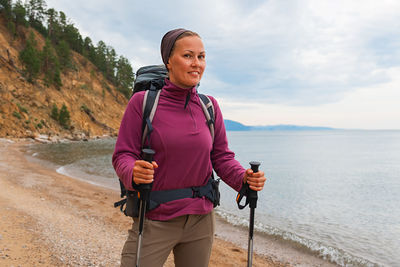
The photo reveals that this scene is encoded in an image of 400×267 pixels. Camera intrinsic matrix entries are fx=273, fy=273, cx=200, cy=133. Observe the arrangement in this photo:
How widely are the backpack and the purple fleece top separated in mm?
34

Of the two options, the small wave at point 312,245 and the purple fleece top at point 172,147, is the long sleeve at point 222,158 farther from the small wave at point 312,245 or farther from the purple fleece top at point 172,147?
the small wave at point 312,245

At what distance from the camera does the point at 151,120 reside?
1.85 metres

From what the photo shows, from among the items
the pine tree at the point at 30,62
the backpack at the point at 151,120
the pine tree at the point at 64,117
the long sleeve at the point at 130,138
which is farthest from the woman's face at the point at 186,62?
the pine tree at the point at 30,62

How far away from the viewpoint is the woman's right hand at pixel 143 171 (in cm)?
163

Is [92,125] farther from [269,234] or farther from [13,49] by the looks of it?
[269,234]

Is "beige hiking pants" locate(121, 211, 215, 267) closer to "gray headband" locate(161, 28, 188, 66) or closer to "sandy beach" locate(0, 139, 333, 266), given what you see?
"gray headband" locate(161, 28, 188, 66)

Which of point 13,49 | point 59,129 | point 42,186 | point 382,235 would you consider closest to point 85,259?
point 42,186

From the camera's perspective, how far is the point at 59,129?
148ft

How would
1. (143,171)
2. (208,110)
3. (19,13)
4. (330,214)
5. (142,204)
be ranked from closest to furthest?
(143,171) → (142,204) → (208,110) → (330,214) → (19,13)

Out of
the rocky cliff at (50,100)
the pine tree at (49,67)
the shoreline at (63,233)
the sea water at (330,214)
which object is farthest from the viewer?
the pine tree at (49,67)

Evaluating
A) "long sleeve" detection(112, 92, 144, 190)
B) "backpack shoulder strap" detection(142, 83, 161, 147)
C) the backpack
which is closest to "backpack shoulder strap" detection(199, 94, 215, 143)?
the backpack

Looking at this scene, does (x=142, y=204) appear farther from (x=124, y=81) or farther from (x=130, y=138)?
(x=124, y=81)

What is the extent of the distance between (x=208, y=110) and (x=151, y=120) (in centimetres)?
51

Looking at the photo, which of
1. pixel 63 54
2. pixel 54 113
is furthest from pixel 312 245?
pixel 63 54
